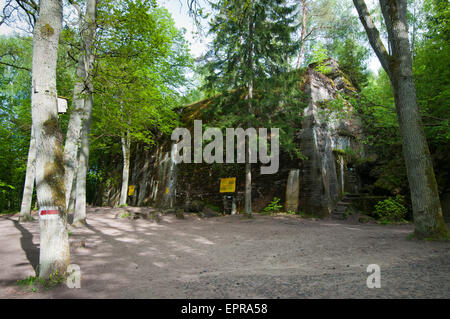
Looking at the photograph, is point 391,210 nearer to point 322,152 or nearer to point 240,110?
point 322,152

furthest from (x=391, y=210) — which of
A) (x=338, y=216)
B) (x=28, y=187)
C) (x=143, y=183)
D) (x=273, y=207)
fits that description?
(x=143, y=183)

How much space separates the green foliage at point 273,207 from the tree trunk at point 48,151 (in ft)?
31.5

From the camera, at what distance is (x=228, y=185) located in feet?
46.3

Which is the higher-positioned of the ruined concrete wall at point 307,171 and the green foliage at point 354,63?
the green foliage at point 354,63

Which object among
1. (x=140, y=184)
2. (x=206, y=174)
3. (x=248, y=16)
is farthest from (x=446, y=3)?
(x=140, y=184)

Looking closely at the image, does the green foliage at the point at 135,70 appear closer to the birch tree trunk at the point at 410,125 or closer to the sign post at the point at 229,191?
the sign post at the point at 229,191

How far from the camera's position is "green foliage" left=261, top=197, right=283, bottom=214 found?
12008mm

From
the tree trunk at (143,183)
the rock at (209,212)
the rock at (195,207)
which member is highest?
the tree trunk at (143,183)

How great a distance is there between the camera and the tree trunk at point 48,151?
3.43m

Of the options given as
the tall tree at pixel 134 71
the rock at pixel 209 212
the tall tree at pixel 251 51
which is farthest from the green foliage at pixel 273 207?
the tall tree at pixel 134 71

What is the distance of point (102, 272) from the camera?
407cm

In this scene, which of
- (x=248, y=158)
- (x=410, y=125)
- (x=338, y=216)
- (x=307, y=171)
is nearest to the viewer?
(x=410, y=125)

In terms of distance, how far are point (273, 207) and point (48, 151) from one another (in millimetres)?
9959

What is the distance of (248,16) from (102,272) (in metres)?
11.6
